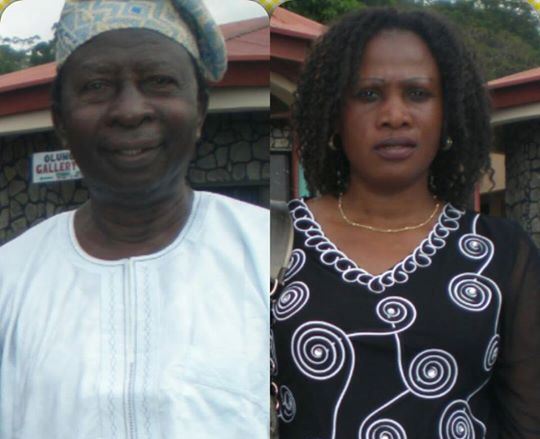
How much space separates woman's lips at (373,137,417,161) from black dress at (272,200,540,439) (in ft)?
0.57

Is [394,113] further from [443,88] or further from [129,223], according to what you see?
[129,223]

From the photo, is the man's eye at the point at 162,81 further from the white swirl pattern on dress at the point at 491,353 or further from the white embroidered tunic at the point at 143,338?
the white swirl pattern on dress at the point at 491,353

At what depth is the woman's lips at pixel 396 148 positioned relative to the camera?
1.68 m

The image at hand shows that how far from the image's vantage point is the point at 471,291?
169 centimetres

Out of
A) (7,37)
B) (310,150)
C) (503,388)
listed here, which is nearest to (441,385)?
(503,388)

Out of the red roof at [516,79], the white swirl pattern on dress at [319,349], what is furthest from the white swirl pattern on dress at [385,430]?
the red roof at [516,79]

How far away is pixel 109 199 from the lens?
5.42 feet

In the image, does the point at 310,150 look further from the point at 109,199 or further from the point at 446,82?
the point at 109,199

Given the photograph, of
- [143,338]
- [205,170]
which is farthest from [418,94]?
[143,338]

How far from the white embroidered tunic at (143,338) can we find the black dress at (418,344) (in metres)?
0.13

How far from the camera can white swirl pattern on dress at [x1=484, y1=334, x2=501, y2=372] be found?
167 centimetres

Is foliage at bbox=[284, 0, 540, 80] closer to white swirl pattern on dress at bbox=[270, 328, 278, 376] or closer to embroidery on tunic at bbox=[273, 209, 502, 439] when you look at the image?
embroidery on tunic at bbox=[273, 209, 502, 439]

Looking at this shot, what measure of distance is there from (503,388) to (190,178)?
70 centimetres

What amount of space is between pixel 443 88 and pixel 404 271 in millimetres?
345
